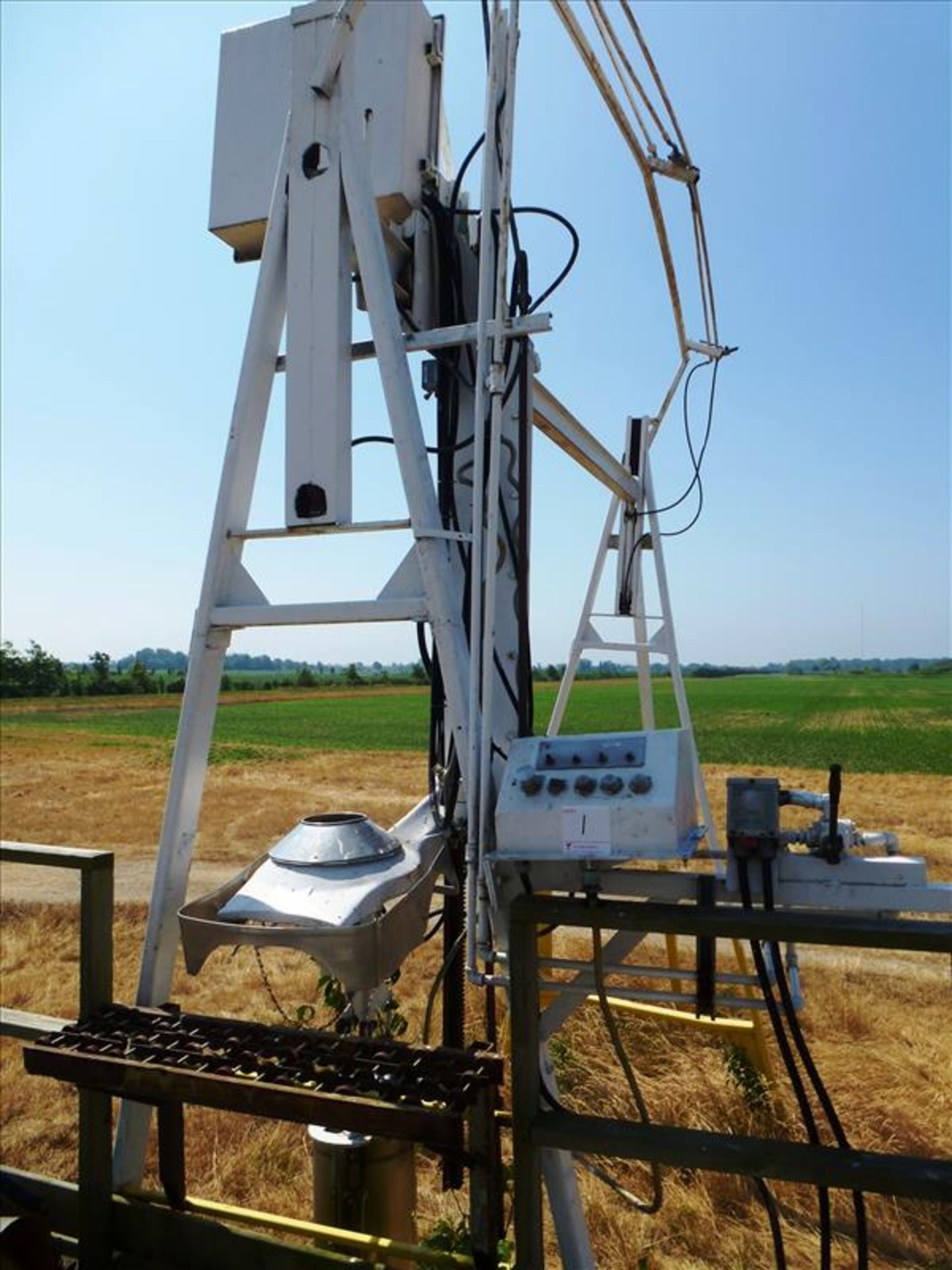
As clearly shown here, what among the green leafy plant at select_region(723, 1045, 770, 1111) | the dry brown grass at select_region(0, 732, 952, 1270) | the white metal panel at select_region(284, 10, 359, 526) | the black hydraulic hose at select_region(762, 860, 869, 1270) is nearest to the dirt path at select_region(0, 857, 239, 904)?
the dry brown grass at select_region(0, 732, 952, 1270)

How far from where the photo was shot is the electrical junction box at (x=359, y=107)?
107 inches

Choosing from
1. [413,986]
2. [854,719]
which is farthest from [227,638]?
[854,719]

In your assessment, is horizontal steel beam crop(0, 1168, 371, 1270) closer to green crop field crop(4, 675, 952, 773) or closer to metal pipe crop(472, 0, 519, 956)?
metal pipe crop(472, 0, 519, 956)

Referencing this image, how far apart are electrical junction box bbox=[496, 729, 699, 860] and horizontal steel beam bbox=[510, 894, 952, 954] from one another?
0.56 ft

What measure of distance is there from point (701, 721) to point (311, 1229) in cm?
3555

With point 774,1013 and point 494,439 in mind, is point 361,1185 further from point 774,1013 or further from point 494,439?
point 494,439

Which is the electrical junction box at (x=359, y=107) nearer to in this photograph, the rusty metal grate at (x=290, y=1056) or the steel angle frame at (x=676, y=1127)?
the steel angle frame at (x=676, y=1127)

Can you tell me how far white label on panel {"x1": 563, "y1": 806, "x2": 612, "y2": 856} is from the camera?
1.98 m

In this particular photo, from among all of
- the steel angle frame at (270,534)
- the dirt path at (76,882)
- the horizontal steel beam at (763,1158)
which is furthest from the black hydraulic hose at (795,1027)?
the dirt path at (76,882)

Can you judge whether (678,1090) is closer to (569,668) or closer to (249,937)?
(569,668)

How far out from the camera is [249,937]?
2.11 m

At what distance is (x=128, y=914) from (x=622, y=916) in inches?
268

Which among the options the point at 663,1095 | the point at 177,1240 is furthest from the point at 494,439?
the point at 663,1095

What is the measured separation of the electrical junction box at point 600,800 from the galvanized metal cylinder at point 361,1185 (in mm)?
1069
